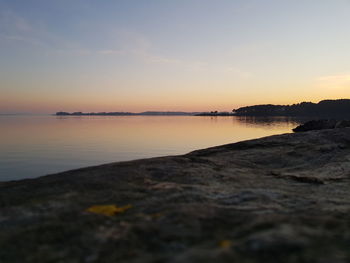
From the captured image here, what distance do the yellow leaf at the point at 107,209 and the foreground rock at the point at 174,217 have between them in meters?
0.02

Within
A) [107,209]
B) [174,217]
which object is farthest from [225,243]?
[107,209]

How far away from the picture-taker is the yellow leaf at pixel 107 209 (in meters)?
4.36

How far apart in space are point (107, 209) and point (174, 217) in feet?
3.99

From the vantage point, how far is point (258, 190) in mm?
5871

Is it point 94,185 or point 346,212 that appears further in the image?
point 94,185

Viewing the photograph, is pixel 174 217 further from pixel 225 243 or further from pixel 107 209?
pixel 107 209

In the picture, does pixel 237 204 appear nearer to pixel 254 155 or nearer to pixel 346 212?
pixel 346 212

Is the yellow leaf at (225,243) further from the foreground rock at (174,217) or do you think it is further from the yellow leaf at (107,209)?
the yellow leaf at (107,209)

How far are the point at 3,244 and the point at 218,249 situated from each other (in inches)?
111

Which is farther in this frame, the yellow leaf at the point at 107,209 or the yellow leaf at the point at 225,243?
the yellow leaf at the point at 107,209

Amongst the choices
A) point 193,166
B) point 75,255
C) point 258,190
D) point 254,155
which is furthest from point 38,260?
point 254,155

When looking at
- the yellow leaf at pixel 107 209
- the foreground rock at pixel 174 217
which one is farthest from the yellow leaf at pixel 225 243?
the yellow leaf at pixel 107 209

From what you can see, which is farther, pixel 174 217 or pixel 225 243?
pixel 174 217

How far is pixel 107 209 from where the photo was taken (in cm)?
449
